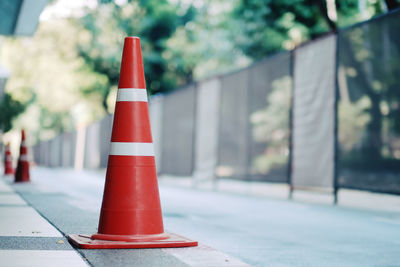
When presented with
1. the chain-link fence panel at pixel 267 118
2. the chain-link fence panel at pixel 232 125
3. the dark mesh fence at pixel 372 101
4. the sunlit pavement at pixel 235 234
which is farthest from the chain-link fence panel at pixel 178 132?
the sunlit pavement at pixel 235 234

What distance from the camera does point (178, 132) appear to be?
730 inches

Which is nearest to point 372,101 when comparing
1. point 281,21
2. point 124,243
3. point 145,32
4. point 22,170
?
point 22,170

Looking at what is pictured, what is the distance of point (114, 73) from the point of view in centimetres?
4259

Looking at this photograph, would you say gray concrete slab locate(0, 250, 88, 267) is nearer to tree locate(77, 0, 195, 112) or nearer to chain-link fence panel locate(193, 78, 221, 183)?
chain-link fence panel locate(193, 78, 221, 183)

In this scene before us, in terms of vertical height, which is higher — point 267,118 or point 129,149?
point 267,118

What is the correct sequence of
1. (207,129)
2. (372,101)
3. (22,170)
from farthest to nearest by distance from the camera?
1. (207,129)
2. (22,170)
3. (372,101)

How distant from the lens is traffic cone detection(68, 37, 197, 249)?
4.88 m

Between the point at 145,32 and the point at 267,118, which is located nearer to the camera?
the point at 267,118

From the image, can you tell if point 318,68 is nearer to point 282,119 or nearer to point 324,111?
point 324,111

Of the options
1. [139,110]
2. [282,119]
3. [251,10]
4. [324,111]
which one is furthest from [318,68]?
[251,10]

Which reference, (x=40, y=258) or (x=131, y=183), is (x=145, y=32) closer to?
(x=131, y=183)

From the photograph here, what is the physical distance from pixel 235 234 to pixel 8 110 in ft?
185

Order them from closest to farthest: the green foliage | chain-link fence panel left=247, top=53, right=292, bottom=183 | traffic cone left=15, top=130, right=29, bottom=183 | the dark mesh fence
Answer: the dark mesh fence < chain-link fence panel left=247, top=53, right=292, bottom=183 < traffic cone left=15, top=130, right=29, bottom=183 < the green foliage

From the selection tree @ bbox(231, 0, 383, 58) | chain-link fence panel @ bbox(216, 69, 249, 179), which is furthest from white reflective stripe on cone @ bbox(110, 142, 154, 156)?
tree @ bbox(231, 0, 383, 58)
